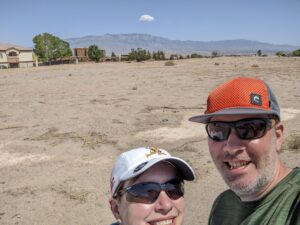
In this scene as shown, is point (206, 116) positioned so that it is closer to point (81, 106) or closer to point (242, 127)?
point (242, 127)

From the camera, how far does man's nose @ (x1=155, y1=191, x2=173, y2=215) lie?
2.18 metres

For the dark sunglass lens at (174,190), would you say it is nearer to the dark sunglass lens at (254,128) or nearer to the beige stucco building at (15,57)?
the dark sunglass lens at (254,128)

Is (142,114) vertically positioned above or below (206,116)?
below

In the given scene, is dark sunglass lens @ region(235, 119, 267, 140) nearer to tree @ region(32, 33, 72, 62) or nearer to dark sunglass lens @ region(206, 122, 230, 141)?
dark sunglass lens @ region(206, 122, 230, 141)

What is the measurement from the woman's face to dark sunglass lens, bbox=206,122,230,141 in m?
0.45

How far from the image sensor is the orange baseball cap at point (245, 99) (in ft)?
7.54

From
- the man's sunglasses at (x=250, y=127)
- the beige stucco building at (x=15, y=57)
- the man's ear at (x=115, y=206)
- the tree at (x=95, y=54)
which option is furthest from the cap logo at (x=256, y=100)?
the beige stucco building at (x=15, y=57)

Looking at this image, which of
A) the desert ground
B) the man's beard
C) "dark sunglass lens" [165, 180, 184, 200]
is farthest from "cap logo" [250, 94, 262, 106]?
the desert ground

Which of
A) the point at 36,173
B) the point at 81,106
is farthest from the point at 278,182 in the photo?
the point at 81,106

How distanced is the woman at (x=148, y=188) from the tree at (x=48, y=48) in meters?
84.8

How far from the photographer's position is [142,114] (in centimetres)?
1212

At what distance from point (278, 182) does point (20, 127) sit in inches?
383

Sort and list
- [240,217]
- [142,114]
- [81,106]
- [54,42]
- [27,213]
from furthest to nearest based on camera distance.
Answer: [54,42] < [81,106] < [142,114] < [27,213] < [240,217]

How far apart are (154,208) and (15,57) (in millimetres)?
86668
